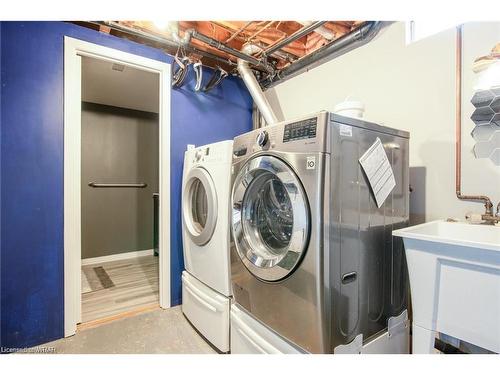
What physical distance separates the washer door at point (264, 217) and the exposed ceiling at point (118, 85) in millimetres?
1609

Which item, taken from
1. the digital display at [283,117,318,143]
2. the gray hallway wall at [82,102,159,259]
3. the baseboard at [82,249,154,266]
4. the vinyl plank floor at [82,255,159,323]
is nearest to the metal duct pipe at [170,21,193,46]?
the digital display at [283,117,318,143]

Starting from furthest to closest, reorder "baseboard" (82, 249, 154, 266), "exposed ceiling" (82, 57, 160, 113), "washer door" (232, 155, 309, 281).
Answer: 1. "baseboard" (82, 249, 154, 266)
2. "exposed ceiling" (82, 57, 160, 113)
3. "washer door" (232, 155, 309, 281)

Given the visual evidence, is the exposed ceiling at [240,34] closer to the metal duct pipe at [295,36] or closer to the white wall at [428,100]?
the metal duct pipe at [295,36]

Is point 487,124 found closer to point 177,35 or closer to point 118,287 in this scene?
point 177,35

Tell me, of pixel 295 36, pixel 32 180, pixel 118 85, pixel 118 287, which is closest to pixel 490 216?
pixel 295 36

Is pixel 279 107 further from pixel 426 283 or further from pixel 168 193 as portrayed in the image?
pixel 426 283

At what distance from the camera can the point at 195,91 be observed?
6.83 ft

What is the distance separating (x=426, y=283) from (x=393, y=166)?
1.73 ft

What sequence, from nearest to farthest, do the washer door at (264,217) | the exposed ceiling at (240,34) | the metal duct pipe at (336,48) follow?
the washer door at (264,217), the metal duct pipe at (336,48), the exposed ceiling at (240,34)

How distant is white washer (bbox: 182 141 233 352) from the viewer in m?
1.38

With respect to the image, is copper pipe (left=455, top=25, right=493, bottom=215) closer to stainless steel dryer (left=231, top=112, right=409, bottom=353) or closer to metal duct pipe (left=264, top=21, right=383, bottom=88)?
stainless steel dryer (left=231, top=112, right=409, bottom=353)

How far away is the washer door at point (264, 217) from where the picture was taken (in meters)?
1.00

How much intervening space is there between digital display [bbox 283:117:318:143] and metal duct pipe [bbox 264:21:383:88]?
1.06 m

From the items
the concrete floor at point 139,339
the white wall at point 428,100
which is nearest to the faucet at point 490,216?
the white wall at point 428,100
